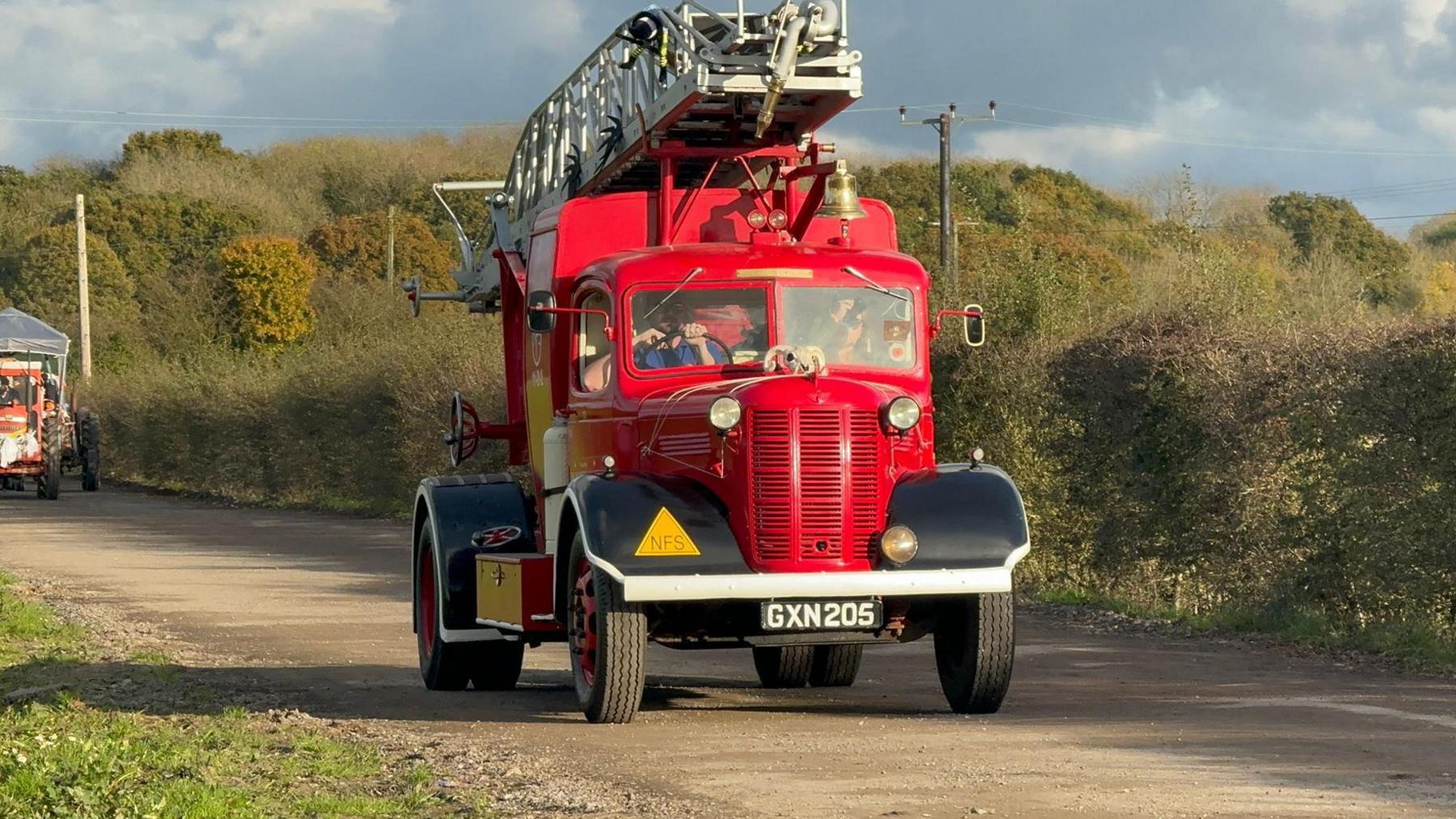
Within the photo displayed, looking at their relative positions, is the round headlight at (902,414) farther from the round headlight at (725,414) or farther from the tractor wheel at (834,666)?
the tractor wheel at (834,666)

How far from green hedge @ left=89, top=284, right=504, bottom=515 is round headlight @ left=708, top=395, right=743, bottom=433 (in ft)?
59.0

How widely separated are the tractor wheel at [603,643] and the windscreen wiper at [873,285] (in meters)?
2.12

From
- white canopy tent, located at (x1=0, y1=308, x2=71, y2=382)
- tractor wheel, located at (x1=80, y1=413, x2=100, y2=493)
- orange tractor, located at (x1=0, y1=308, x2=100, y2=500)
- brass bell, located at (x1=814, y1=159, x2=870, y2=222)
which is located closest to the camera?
brass bell, located at (x1=814, y1=159, x2=870, y2=222)

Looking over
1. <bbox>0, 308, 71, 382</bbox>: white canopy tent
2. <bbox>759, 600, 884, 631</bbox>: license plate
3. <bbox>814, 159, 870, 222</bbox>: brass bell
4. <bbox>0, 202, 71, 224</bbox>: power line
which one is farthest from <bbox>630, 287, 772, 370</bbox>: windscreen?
<bbox>0, 202, 71, 224</bbox>: power line

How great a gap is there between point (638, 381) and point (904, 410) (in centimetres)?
166

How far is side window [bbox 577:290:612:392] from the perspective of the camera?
11.7 m

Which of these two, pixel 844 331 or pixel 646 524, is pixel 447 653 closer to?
pixel 646 524

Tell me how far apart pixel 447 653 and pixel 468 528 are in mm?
760

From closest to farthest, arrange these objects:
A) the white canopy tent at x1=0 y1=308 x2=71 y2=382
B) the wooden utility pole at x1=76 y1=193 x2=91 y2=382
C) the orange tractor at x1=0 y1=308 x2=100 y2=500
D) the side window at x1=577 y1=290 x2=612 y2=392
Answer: the side window at x1=577 y1=290 x2=612 y2=392
the orange tractor at x1=0 y1=308 x2=100 y2=500
the white canopy tent at x1=0 y1=308 x2=71 y2=382
the wooden utility pole at x1=76 y1=193 x2=91 y2=382

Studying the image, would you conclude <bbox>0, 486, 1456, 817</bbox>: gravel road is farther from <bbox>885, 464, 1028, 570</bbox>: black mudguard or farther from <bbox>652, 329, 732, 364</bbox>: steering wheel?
<bbox>652, 329, 732, 364</bbox>: steering wheel

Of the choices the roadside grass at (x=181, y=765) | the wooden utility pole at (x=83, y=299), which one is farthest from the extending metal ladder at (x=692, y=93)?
the wooden utility pole at (x=83, y=299)

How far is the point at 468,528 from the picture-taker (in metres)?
12.8

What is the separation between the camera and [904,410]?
10586 mm

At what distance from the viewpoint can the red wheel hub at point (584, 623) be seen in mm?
10789
